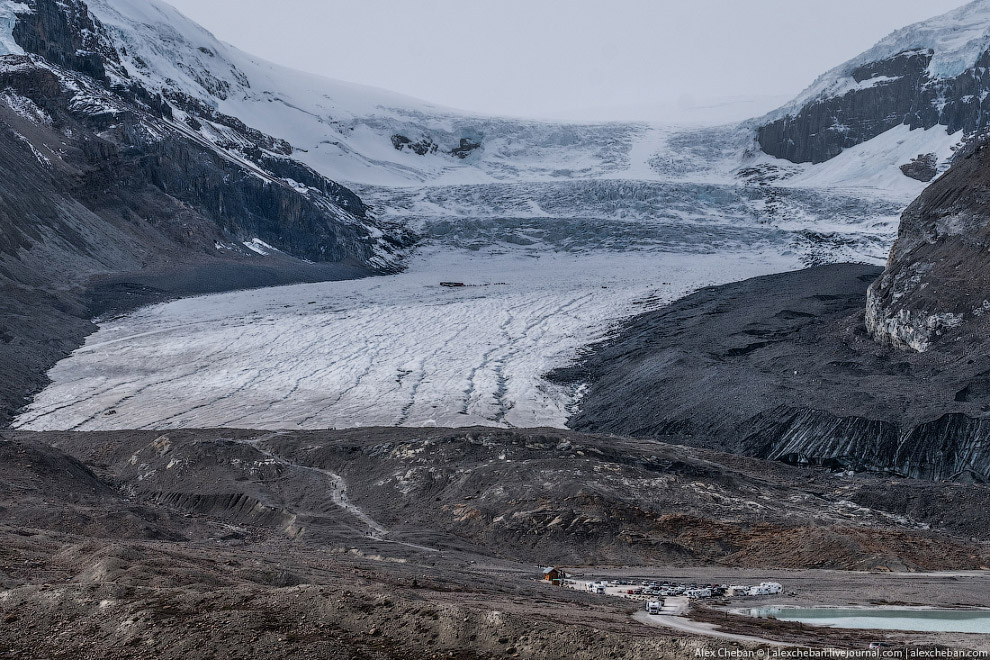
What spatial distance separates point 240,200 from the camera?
247 feet

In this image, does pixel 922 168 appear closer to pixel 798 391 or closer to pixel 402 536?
pixel 798 391

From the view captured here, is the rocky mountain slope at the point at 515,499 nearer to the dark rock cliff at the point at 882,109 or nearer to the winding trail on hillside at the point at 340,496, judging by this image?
the winding trail on hillside at the point at 340,496

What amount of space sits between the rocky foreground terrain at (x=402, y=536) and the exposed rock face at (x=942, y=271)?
9.74 metres

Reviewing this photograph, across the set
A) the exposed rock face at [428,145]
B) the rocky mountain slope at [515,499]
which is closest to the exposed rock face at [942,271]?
the rocky mountain slope at [515,499]

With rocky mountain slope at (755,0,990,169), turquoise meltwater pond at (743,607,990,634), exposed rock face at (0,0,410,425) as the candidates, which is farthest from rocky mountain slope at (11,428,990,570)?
rocky mountain slope at (755,0,990,169)

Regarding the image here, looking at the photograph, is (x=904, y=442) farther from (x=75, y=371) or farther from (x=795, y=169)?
(x=795, y=169)

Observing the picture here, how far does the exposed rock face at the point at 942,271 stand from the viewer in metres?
33.3

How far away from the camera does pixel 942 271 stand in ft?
118

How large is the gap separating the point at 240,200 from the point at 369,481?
5354 cm

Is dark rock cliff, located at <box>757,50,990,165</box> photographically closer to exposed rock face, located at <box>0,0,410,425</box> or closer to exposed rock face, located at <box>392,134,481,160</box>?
exposed rock face, located at <box>392,134,481,160</box>

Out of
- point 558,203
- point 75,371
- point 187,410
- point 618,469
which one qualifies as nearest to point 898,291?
point 618,469

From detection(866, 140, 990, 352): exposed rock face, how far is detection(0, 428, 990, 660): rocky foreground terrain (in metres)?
9.74

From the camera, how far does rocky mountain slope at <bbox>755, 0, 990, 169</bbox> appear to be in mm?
95500

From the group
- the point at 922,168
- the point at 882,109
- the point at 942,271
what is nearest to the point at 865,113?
the point at 882,109
